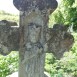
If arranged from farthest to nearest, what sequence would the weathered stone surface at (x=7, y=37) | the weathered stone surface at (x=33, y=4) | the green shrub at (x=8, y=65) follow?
the green shrub at (x=8, y=65) < the weathered stone surface at (x=7, y=37) < the weathered stone surface at (x=33, y=4)

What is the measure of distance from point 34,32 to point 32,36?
0.13ft

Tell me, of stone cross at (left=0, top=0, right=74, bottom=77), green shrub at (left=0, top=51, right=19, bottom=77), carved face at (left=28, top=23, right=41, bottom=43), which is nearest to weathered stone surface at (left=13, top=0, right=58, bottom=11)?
stone cross at (left=0, top=0, right=74, bottom=77)

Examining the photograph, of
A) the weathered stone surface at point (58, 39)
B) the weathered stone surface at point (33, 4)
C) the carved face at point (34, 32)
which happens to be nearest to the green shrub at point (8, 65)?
A: the weathered stone surface at point (58, 39)

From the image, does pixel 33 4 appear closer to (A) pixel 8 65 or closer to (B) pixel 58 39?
(B) pixel 58 39

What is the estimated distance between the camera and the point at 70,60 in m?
6.08

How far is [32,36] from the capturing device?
285 centimetres

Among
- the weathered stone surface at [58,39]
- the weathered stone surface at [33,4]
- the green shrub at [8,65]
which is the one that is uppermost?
the weathered stone surface at [33,4]

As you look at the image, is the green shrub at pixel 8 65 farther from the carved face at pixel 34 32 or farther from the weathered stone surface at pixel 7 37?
the carved face at pixel 34 32

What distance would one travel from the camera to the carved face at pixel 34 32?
283cm

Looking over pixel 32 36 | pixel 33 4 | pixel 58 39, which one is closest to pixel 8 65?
pixel 58 39

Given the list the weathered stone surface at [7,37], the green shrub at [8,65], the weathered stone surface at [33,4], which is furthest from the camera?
the green shrub at [8,65]

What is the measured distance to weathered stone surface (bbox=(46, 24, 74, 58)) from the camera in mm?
2971

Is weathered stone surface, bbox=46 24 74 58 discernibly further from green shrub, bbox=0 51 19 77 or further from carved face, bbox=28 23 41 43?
green shrub, bbox=0 51 19 77

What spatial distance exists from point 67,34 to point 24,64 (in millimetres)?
468
